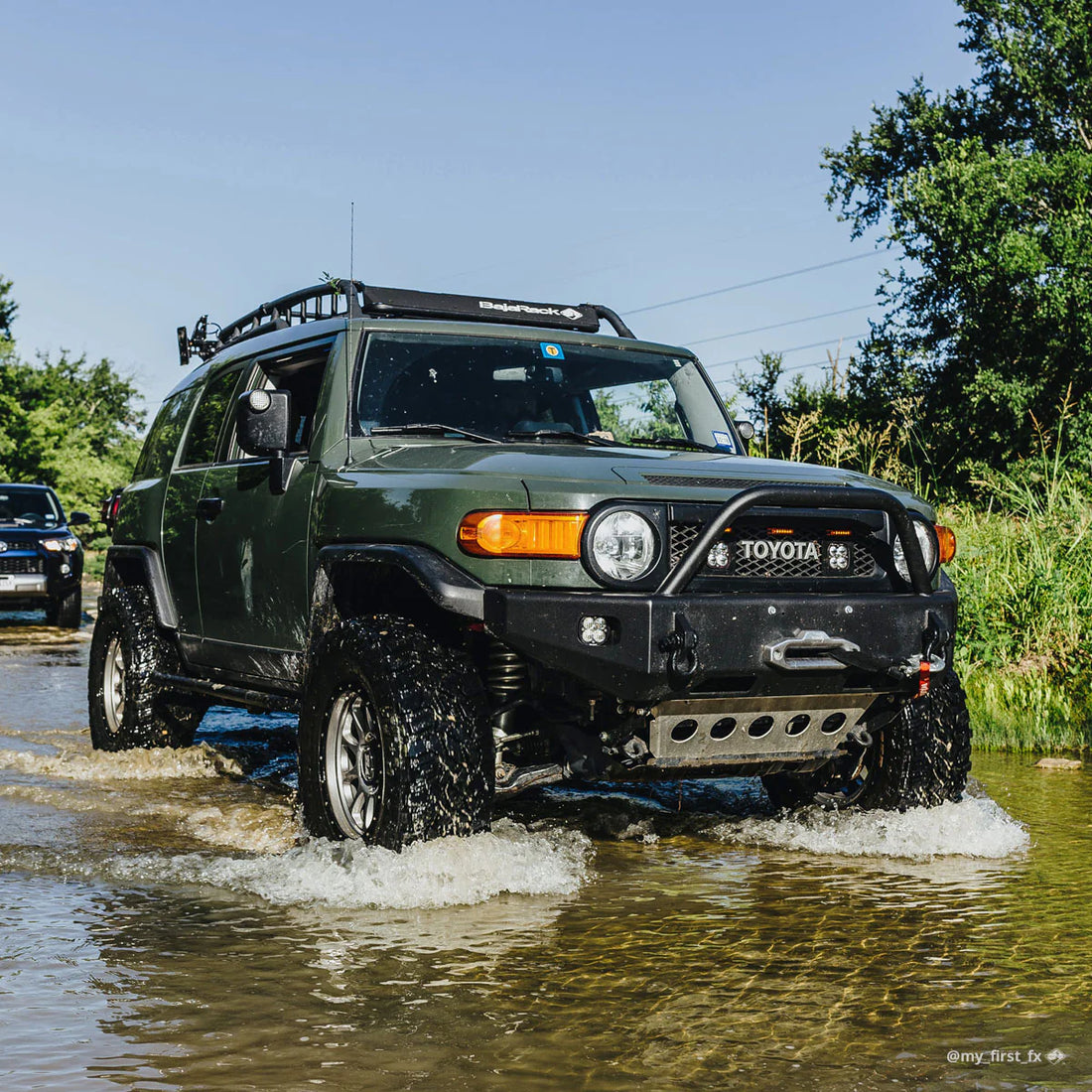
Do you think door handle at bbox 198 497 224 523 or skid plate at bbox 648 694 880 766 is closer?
skid plate at bbox 648 694 880 766

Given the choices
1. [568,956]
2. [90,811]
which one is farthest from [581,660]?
[90,811]

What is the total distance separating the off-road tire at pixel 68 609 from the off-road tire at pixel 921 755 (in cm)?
1392

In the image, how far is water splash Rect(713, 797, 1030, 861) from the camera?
5.42m

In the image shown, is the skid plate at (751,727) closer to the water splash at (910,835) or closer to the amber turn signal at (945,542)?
the water splash at (910,835)

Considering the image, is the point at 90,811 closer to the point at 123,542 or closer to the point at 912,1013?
the point at 123,542

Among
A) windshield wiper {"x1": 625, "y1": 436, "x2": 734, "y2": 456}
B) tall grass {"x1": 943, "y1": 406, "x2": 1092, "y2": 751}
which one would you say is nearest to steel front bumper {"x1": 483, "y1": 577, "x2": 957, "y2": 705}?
windshield wiper {"x1": 625, "y1": 436, "x2": 734, "y2": 456}

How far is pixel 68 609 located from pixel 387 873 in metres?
14.3

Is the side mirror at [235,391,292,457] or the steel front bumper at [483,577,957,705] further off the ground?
the side mirror at [235,391,292,457]

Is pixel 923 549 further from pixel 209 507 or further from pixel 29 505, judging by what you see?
pixel 29 505

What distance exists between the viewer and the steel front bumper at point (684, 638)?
436 centimetres

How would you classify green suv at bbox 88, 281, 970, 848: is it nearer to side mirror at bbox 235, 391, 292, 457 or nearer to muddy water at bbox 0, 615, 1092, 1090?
side mirror at bbox 235, 391, 292, 457

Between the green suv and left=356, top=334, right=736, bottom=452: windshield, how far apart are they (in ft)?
0.04

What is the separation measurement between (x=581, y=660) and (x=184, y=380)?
407 cm

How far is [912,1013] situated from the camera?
358 cm
